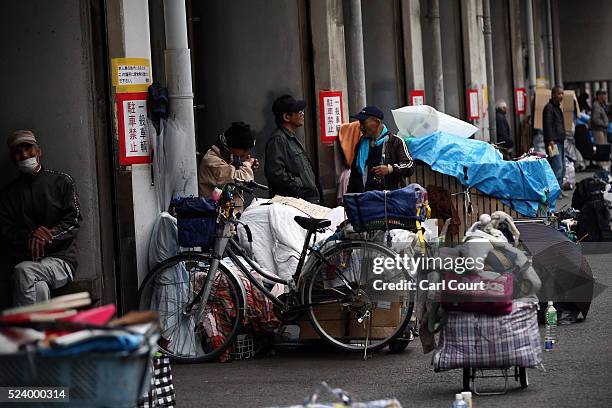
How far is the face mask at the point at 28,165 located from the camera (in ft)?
31.9

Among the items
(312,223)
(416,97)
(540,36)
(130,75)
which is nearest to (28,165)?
(130,75)

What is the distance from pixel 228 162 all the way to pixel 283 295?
2145 mm

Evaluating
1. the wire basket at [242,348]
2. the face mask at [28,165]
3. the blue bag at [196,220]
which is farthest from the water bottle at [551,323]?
the face mask at [28,165]

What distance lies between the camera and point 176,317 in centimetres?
1008

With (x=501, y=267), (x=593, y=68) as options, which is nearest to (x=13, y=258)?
(x=501, y=267)

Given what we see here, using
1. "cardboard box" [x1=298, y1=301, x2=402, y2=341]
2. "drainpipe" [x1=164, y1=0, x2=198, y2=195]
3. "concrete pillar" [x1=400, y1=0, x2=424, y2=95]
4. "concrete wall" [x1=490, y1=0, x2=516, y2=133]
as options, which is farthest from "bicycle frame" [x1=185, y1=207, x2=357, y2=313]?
"concrete wall" [x1=490, y1=0, x2=516, y2=133]

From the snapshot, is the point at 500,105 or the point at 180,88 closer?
the point at 180,88

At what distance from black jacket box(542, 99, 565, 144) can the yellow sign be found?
50.9ft

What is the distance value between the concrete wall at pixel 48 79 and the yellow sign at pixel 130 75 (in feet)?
1.02

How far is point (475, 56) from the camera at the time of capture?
2717 cm

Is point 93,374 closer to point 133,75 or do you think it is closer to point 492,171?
point 133,75

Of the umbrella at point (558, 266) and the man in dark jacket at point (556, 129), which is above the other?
the man in dark jacket at point (556, 129)

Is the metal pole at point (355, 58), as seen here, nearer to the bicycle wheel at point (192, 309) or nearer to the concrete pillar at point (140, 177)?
the concrete pillar at point (140, 177)

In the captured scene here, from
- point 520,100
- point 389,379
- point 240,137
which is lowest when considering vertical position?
point 389,379
